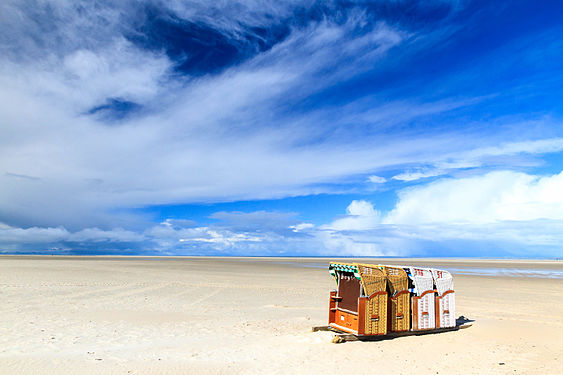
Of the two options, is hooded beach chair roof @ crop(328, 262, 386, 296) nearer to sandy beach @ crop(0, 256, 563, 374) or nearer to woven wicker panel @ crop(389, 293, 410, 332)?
woven wicker panel @ crop(389, 293, 410, 332)

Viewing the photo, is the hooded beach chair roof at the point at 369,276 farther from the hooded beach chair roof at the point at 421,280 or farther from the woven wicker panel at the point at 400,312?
the hooded beach chair roof at the point at 421,280

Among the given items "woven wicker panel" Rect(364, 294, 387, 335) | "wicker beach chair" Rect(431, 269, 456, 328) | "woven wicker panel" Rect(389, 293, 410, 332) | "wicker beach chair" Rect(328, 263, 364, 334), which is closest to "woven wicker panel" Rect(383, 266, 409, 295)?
"woven wicker panel" Rect(389, 293, 410, 332)

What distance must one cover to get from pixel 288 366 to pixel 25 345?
729 centimetres

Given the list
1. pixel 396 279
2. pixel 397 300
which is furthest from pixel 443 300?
pixel 396 279

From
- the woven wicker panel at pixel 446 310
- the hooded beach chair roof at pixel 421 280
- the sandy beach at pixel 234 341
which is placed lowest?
the sandy beach at pixel 234 341

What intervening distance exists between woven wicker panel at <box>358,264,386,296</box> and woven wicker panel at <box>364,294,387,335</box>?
0.81 ft

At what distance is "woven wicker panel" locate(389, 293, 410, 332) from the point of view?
1134 centimetres

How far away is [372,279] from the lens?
35.9ft

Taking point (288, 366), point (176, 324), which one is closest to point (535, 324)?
point (288, 366)

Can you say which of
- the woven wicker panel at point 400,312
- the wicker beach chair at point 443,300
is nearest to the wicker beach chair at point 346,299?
the woven wicker panel at point 400,312

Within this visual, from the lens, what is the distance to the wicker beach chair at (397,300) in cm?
1131

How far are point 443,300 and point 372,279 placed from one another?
3.28 m

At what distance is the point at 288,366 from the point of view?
357 inches

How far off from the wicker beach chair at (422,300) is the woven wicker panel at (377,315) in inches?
48.7
